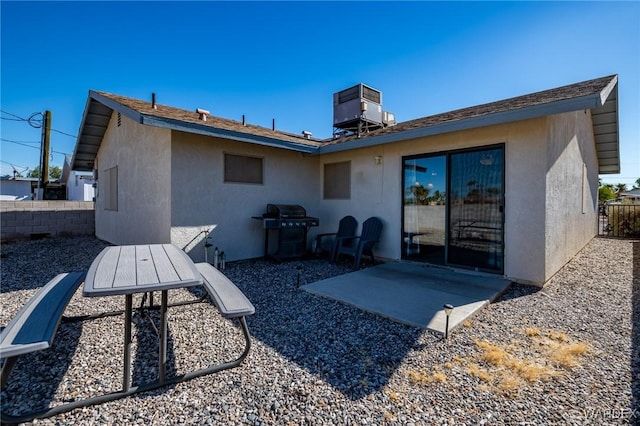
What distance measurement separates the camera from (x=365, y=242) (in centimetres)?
614

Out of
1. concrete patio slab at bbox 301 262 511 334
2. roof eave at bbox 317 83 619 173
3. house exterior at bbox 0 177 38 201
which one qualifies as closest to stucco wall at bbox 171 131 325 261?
roof eave at bbox 317 83 619 173

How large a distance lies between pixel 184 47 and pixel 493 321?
9.80m

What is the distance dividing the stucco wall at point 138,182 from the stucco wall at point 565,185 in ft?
22.1

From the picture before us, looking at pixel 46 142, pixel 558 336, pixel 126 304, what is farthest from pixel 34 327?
pixel 46 142

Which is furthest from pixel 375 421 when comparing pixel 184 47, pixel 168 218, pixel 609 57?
pixel 184 47

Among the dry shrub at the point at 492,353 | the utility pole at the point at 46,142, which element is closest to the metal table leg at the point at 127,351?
the dry shrub at the point at 492,353

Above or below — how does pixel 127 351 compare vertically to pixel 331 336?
above

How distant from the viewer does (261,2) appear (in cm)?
668

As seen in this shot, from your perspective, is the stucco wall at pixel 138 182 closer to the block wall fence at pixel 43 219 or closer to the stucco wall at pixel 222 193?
the stucco wall at pixel 222 193

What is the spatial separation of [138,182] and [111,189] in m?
2.69

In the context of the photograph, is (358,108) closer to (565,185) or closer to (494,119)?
(494,119)

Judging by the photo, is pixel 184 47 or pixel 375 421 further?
pixel 184 47

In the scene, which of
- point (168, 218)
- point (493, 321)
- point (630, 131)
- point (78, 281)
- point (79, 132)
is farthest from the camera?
point (79, 132)

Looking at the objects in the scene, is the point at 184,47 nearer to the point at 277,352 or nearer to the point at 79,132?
the point at 79,132
